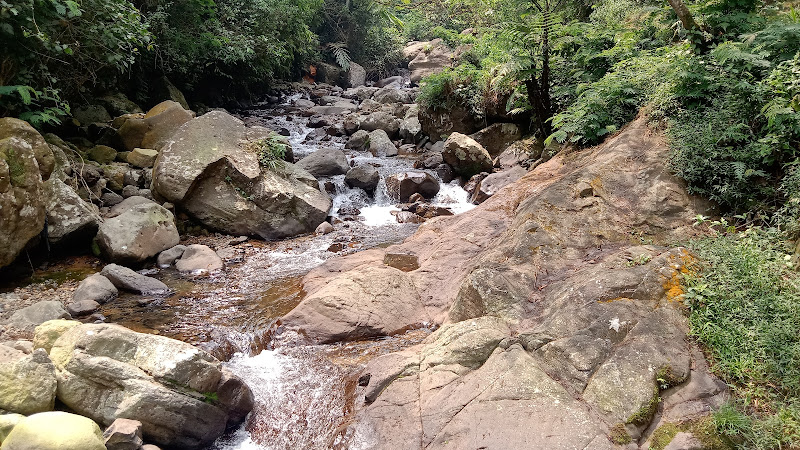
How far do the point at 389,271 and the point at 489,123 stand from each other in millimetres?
7964

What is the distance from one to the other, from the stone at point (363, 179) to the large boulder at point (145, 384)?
25.4ft

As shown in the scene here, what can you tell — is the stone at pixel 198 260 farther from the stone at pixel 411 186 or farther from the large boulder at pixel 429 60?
the large boulder at pixel 429 60

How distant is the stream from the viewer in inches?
180

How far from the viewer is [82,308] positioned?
6473 mm

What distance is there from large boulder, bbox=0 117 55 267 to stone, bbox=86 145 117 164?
294 cm

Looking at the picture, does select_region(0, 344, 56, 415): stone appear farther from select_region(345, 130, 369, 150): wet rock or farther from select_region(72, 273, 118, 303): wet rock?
select_region(345, 130, 369, 150): wet rock

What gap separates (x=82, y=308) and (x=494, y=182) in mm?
8012

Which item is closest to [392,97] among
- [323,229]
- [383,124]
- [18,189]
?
[383,124]

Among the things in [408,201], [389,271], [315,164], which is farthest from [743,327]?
[315,164]

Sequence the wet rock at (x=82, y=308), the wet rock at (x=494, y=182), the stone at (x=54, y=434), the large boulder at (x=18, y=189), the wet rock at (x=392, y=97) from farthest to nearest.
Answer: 1. the wet rock at (x=392, y=97)
2. the wet rock at (x=494, y=182)
3. the large boulder at (x=18, y=189)
4. the wet rock at (x=82, y=308)
5. the stone at (x=54, y=434)

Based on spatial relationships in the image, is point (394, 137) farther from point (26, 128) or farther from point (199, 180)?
point (26, 128)

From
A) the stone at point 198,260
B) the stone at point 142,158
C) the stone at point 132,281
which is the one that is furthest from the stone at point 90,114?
the stone at point 132,281

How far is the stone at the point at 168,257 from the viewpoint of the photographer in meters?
8.23

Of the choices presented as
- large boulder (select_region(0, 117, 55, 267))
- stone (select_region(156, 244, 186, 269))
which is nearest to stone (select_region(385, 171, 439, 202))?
stone (select_region(156, 244, 186, 269))
